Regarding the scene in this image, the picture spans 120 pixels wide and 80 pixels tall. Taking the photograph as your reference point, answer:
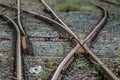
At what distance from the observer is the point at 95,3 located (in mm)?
15758

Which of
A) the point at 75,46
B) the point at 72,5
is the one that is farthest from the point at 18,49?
the point at 72,5

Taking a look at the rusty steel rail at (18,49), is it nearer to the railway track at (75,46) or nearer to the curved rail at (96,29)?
the railway track at (75,46)

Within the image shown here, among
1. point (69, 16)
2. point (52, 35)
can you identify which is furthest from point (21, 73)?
point (69, 16)

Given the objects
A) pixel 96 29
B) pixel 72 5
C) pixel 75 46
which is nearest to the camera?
pixel 75 46

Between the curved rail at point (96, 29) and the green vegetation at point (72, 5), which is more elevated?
the green vegetation at point (72, 5)

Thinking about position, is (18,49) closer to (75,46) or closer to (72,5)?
(75,46)

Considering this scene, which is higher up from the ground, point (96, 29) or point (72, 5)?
point (72, 5)

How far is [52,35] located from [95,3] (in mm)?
6097

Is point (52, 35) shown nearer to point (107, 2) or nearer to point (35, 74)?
point (35, 74)

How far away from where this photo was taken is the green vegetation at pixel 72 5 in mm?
14125

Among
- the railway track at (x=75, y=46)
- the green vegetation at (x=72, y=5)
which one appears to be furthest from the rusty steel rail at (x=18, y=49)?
the green vegetation at (x=72, y=5)

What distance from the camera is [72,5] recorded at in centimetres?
1475

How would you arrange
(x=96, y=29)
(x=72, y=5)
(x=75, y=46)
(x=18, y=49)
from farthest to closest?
1. (x=72, y=5)
2. (x=96, y=29)
3. (x=75, y=46)
4. (x=18, y=49)

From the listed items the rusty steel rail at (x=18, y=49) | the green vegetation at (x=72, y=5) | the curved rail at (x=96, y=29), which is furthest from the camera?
the green vegetation at (x=72, y=5)
